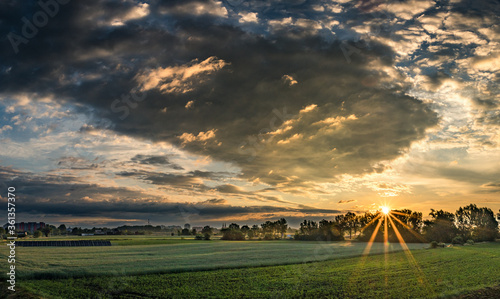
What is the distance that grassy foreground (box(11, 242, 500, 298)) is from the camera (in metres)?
27.9

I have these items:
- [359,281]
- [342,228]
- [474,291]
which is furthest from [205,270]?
[342,228]

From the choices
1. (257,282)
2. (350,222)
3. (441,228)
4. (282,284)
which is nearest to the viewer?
(282,284)

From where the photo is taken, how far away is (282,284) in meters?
32.6

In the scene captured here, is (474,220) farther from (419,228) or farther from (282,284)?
(282,284)

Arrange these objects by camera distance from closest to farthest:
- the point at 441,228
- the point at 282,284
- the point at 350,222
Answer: the point at 282,284 < the point at 441,228 < the point at 350,222

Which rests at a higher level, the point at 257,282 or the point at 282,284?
the point at 282,284

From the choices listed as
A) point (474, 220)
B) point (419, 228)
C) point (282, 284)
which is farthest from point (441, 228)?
point (282, 284)

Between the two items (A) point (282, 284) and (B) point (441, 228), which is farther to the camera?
(B) point (441, 228)

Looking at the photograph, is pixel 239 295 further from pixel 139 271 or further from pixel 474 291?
pixel 474 291

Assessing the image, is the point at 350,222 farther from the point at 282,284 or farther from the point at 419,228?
the point at 282,284

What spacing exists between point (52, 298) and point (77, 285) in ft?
21.1

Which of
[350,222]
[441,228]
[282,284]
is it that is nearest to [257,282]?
[282,284]

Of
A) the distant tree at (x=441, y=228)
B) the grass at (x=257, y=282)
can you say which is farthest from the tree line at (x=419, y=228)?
the grass at (x=257, y=282)

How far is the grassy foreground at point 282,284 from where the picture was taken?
27875mm
